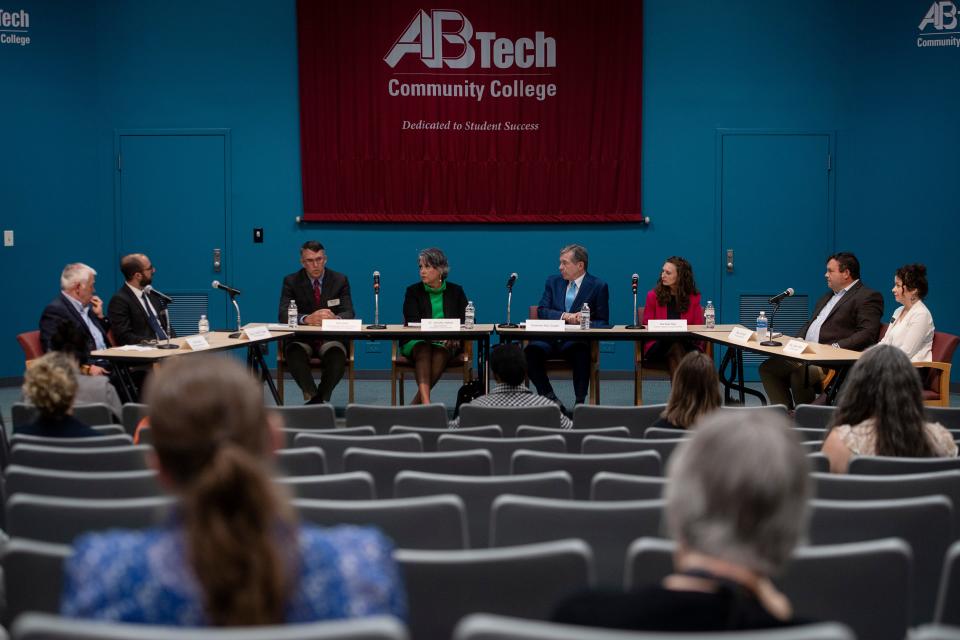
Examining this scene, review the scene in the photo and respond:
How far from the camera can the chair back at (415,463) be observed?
303 centimetres

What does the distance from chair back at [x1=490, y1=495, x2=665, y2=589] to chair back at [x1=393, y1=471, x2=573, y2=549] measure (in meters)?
0.39

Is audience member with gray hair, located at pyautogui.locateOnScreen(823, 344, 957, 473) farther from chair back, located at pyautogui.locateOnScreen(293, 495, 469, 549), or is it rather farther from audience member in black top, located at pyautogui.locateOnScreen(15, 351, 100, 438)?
audience member in black top, located at pyautogui.locateOnScreen(15, 351, 100, 438)

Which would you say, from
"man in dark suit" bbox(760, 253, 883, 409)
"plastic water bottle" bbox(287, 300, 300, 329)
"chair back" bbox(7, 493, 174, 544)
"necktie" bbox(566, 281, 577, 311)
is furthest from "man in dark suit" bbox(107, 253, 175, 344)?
"chair back" bbox(7, 493, 174, 544)

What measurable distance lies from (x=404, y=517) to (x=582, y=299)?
5916 mm

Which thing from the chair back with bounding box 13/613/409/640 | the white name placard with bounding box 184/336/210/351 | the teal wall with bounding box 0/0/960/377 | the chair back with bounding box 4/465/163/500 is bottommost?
the chair back with bounding box 4/465/163/500

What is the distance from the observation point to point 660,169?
962 centimetres

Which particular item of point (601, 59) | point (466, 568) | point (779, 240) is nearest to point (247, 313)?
point (601, 59)

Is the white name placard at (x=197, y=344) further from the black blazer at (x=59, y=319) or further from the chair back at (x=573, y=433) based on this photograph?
the chair back at (x=573, y=433)

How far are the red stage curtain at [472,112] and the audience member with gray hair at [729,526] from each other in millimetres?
8342

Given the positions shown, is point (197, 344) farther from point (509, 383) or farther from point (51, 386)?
point (51, 386)

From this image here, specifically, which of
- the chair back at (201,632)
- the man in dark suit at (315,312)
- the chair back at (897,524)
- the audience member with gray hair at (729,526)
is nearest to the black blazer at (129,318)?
the man in dark suit at (315,312)

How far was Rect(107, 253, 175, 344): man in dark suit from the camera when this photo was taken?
6.96 metres

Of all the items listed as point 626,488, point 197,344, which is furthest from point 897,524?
point 197,344

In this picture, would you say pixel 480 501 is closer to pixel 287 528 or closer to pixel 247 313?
pixel 287 528
